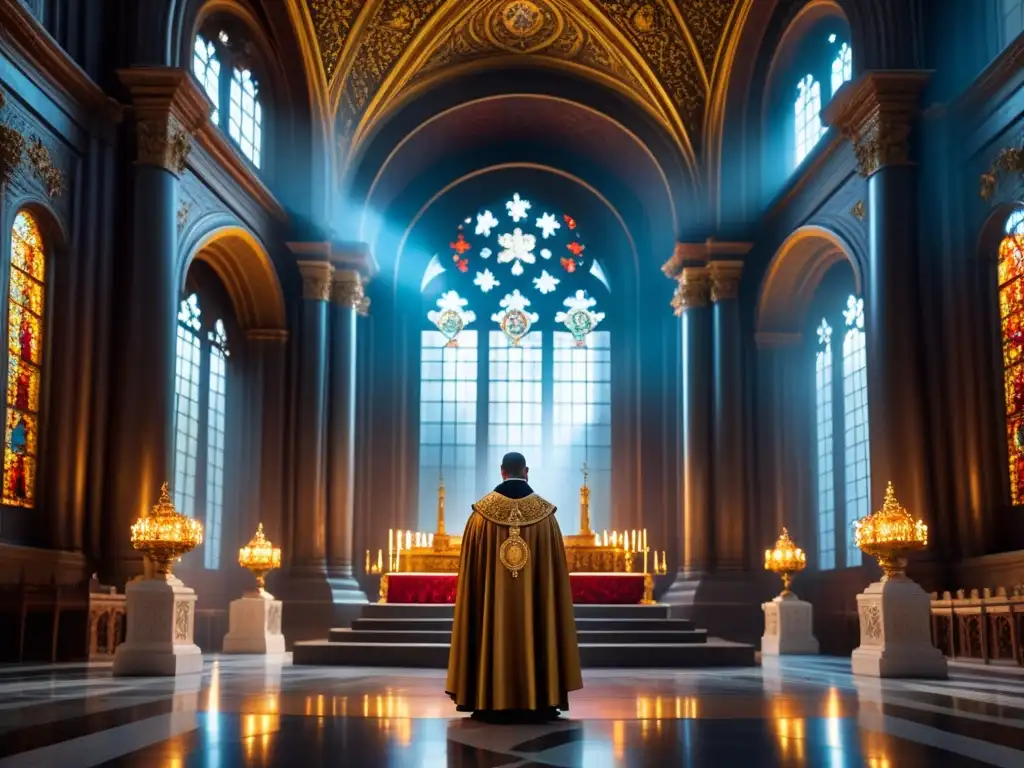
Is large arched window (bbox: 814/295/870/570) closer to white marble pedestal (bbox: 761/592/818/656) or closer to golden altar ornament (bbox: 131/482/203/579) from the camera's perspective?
white marble pedestal (bbox: 761/592/818/656)

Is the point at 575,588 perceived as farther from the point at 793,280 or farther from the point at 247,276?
the point at 247,276

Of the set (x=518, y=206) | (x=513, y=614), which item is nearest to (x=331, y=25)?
(x=518, y=206)

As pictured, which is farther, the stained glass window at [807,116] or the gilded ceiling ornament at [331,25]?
the gilded ceiling ornament at [331,25]

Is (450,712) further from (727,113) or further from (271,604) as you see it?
(727,113)

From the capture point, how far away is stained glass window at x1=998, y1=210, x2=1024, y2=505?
13.3 metres

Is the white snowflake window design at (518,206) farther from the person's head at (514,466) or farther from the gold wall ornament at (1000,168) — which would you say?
the person's head at (514,466)

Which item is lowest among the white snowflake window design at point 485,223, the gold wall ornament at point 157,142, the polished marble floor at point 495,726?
the polished marble floor at point 495,726

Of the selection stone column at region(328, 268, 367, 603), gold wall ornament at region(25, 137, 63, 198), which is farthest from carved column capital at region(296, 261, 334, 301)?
gold wall ornament at region(25, 137, 63, 198)

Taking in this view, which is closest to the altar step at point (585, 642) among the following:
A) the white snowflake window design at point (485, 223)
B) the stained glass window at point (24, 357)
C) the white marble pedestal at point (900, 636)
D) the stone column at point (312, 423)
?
the white marble pedestal at point (900, 636)

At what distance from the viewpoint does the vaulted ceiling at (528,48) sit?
20234 millimetres

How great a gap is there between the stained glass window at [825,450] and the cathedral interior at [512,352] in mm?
102

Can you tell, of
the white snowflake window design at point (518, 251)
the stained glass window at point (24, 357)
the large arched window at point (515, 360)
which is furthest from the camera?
Result: the white snowflake window design at point (518, 251)

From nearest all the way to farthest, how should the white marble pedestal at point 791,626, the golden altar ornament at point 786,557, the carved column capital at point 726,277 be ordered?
the golden altar ornament at point 786,557
the white marble pedestal at point 791,626
the carved column capital at point 726,277

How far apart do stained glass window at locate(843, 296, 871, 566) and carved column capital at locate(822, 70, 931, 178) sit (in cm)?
402
